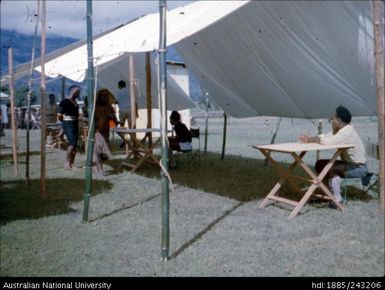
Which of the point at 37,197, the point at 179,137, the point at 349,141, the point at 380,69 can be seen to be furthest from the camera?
the point at 179,137

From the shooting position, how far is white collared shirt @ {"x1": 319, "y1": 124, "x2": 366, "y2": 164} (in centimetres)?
504

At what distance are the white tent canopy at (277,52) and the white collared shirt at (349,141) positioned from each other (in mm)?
809

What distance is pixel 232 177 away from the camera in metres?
7.53

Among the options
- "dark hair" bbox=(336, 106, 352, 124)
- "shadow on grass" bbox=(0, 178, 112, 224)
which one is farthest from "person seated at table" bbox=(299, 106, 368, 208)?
"shadow on grass" bbox=(0, 178, 112, 224)

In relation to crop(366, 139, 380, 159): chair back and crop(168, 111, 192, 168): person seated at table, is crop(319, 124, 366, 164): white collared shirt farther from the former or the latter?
crop(168, 111, 192, 168): person seated at table

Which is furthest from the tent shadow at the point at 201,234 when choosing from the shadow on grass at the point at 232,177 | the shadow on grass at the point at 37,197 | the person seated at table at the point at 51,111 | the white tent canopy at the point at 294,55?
the person seated at table at the point at 51,111

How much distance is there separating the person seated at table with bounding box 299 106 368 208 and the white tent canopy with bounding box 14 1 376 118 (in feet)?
2.37

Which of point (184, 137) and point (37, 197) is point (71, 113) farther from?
point (37, 197)

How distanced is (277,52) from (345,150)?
1.82 meters

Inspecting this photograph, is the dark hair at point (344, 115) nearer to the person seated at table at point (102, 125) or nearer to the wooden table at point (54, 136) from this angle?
the person seated at table at point (102, 125)

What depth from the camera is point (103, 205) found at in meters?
5.44

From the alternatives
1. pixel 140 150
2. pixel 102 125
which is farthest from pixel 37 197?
pixel 140 150

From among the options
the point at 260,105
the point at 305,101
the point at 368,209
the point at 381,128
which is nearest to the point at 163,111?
the point at 381,128

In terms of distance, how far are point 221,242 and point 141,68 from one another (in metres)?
7.94
